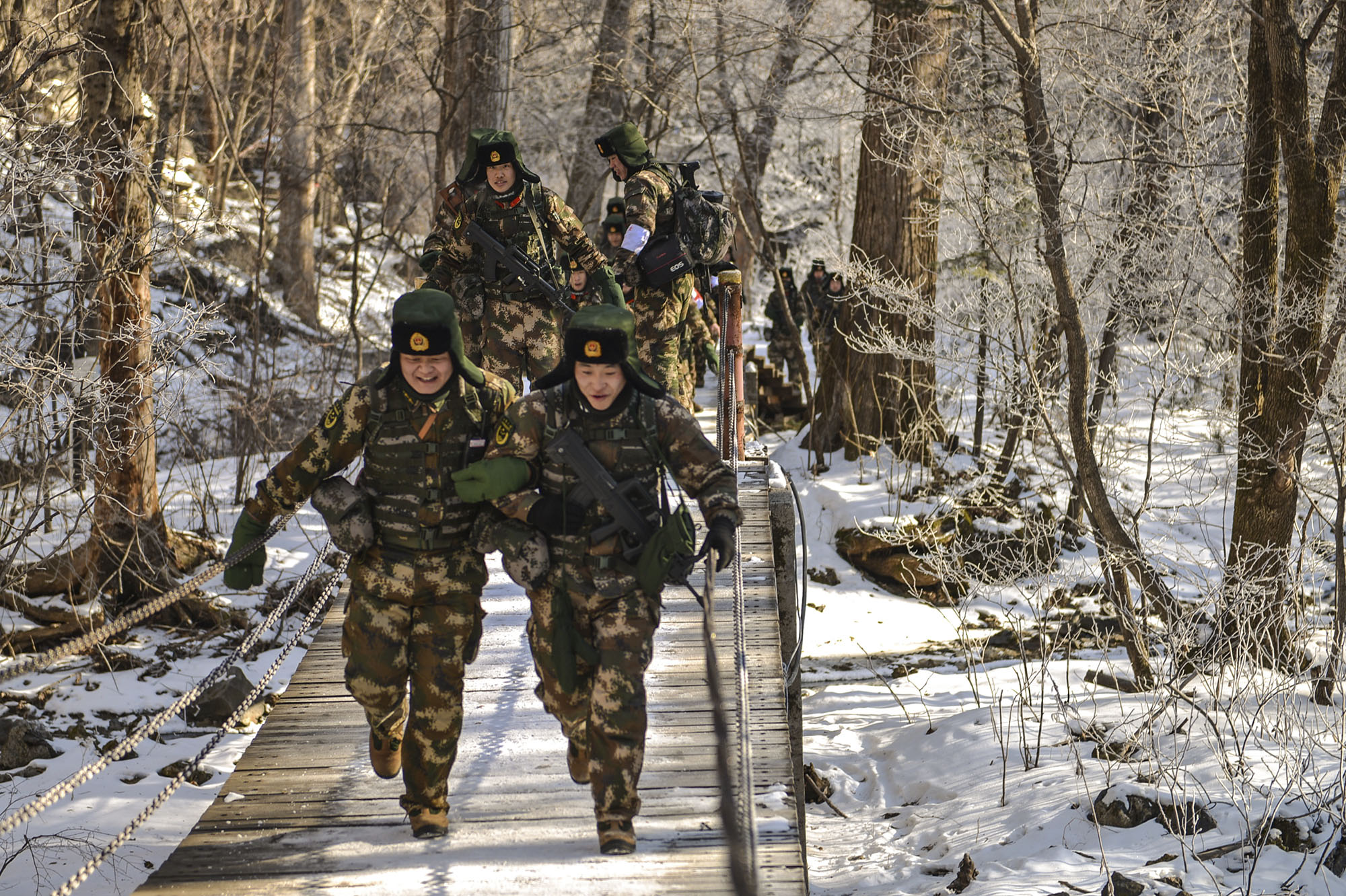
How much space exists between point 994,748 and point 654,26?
12.2m

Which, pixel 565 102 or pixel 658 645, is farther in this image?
pixel 565 102

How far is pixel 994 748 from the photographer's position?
8484mm

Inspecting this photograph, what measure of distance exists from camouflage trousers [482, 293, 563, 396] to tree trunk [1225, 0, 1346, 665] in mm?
5509

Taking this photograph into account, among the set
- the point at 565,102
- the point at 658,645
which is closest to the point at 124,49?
the point at 658,645

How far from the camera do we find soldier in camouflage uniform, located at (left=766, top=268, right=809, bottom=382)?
17453 millimetres

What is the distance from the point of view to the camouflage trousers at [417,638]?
4.08m

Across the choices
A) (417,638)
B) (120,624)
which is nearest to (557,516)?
(417,638)

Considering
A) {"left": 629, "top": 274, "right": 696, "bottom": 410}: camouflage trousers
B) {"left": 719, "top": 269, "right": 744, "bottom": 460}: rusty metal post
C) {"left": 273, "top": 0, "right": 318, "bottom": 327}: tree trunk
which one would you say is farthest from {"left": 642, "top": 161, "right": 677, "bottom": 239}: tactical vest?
{"left": 273, "top": 0, "right": 318, "bottom": 327}: tree trunk

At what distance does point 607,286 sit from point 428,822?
10.9 ft

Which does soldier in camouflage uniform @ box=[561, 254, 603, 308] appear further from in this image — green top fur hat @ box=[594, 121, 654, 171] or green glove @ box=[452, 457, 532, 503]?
green glove @ box=[452, 457, 532, 503]

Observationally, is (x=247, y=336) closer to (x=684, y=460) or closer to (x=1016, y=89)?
(x=1016, y=89)

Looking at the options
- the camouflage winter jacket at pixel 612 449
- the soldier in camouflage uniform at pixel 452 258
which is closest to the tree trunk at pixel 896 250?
the soldier in camouflage uniform at pixel 452 258

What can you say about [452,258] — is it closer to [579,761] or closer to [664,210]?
[664,210]

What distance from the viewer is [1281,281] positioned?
Answer: 9.52 meters
